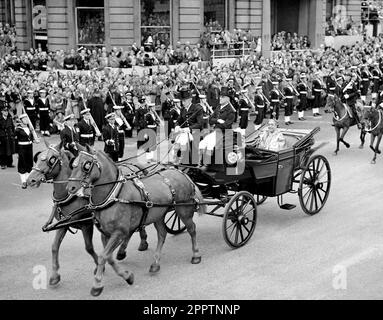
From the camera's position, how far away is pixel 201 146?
11000 mm

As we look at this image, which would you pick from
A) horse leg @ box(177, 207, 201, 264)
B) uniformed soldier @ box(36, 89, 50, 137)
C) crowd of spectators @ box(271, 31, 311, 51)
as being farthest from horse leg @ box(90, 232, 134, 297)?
crowd of spectators @ box(271, 31, 311, 51)

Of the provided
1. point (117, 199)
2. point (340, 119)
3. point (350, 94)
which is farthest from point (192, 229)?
point (350, 94)

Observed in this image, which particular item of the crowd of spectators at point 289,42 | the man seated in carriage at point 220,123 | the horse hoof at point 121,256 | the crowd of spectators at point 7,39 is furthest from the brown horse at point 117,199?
the crowd of spectators at point 289,42

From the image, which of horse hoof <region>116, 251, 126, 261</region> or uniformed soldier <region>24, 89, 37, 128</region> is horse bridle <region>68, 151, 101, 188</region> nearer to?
horse hoof <region>116, 251, 126, 261</region>

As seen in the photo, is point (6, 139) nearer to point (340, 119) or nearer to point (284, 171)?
point (284, 171)

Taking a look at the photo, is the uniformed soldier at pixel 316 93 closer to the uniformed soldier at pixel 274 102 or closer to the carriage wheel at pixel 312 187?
the uniformed soldier at pixel 274 102

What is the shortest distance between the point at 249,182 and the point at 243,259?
65.2 inches

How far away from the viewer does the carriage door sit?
11.6m

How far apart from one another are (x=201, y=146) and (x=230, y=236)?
1.55 metres

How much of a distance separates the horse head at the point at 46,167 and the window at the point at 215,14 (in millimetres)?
28002

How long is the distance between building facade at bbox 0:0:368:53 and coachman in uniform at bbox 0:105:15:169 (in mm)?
17013

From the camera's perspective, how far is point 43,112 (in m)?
22.0

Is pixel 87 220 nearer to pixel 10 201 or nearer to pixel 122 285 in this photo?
pixel 122 285

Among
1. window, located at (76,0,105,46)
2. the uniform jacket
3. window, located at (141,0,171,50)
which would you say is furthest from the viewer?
window, located at (141,0,171,50)
